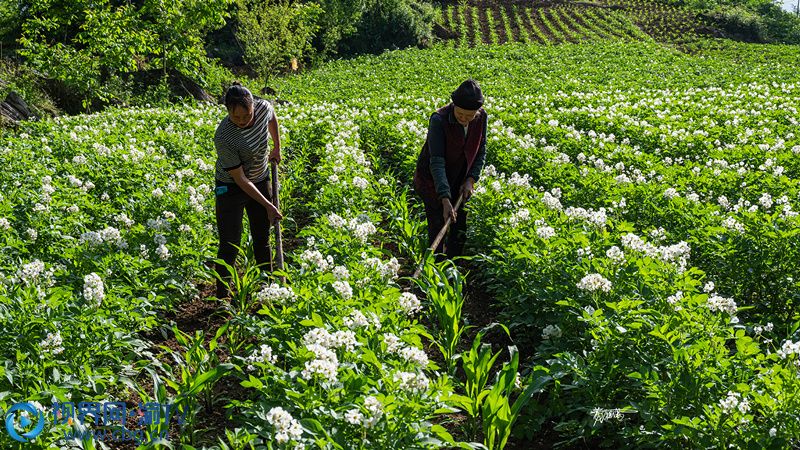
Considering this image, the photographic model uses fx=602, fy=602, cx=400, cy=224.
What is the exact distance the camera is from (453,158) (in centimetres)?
560

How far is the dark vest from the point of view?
5.42m

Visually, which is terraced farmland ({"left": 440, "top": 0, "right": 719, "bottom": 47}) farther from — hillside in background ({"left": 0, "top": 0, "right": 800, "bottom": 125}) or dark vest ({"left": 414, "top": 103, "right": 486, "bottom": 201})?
dark vest ({"left": 414, "top": 103, "right": 486, "bottom": 201})

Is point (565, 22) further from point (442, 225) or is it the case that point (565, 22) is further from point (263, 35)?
point (442, 225)

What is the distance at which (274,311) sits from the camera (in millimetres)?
3855

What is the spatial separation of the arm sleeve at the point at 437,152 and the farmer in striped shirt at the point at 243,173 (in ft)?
4.57

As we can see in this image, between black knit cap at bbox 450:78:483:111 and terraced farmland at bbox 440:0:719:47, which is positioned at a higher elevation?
black knit cap at bbox 450:78:483:111

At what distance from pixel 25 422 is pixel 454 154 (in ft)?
12.8

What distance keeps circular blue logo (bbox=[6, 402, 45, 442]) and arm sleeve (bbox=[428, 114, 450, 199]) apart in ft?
11.1

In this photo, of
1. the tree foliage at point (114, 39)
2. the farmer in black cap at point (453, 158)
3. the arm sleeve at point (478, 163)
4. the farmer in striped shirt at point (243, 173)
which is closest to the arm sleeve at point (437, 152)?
the farmer in black cap at point (453, 158)

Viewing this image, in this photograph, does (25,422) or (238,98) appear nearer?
(25,422)

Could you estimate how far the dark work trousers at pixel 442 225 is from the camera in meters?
5.82

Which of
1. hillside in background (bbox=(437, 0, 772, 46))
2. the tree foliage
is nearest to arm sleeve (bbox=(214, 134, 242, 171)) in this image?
the tree foliage

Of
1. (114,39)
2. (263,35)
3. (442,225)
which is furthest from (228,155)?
(263,35)

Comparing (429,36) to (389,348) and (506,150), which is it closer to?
(506,150)
